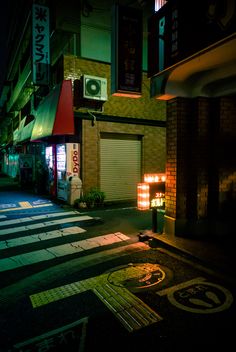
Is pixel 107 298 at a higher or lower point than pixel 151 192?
lower

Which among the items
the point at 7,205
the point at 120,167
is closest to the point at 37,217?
the point at 7,205

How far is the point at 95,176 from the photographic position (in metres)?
13.2

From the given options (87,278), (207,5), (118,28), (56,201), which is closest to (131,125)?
(56,201)

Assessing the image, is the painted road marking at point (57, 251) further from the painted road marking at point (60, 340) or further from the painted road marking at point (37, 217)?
the painted road marking at point (37, 217)

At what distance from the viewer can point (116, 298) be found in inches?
166

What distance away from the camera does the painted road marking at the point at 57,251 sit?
5832 millimetres

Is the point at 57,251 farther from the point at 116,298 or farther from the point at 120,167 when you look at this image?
the point at 120,167

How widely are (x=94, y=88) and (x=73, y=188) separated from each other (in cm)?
478

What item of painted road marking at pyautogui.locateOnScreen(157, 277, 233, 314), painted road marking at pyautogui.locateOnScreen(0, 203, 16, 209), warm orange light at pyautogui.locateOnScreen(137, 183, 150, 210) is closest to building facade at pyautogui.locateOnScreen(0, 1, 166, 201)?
painted road marking at pyautogui.locateOnScreen(0, 203, 16, 209)

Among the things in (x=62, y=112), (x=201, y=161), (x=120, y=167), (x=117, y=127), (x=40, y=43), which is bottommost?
(x=120, y=167)

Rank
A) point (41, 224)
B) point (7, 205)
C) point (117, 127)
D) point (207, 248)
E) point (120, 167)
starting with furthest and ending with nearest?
point (120, 167), point (117, 127), point (7, 205), point (41, 224), point (207, 248)

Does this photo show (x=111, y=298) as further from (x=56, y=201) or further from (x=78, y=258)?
(x=56, y=201)

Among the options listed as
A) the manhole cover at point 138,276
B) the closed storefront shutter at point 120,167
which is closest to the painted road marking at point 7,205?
the closed storefront shutter at point 120,167

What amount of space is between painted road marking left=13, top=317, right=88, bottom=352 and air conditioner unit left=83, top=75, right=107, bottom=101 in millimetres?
10398
